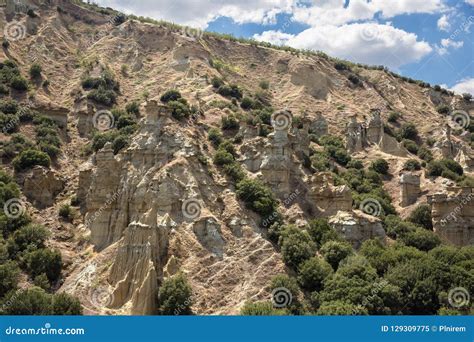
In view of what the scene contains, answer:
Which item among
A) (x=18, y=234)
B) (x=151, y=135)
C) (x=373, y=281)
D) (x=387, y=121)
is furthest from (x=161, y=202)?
(x=387, y=121)

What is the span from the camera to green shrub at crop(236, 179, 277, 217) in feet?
117

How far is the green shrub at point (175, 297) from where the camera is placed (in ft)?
91.0

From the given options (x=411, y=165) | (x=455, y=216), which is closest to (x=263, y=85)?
(x=411, y=165)

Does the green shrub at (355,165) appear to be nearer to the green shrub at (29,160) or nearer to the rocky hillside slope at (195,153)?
the rocky hillside slope at (195,153)

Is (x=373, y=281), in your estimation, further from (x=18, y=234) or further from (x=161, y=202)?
(x=18, y=234)

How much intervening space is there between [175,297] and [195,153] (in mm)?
13331

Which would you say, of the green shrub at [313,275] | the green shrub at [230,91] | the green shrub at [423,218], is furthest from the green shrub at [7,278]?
the green shrub at [230,91]

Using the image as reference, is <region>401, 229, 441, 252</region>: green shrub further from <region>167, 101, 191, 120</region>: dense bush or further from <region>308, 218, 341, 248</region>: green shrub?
<region>167, 101, 191, 120</region>: dense bush

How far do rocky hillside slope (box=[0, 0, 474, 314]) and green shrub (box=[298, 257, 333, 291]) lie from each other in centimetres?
140

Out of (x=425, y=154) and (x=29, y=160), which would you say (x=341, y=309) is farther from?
(x=425, y=154)

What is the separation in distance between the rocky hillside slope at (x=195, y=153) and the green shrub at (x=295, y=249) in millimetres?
599

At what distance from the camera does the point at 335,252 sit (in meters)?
32.6

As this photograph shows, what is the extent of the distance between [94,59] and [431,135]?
44.1 meters

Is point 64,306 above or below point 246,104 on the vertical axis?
below
